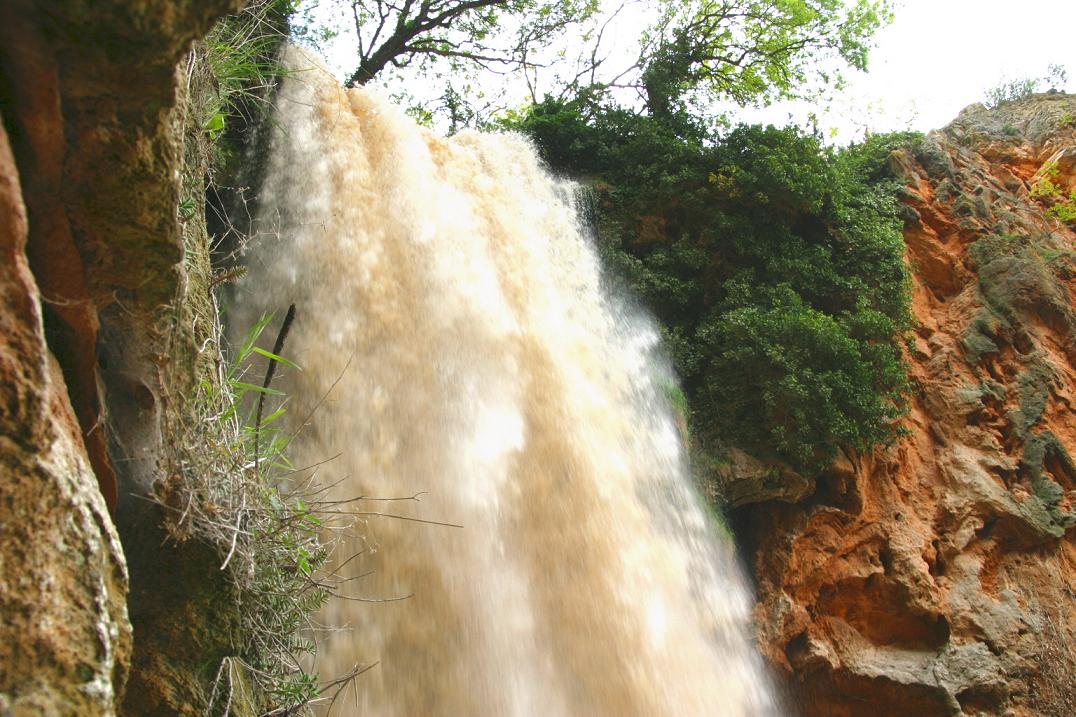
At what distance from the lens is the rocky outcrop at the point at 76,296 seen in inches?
56.9

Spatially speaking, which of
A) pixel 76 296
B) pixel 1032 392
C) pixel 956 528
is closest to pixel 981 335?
pixel 1032 392

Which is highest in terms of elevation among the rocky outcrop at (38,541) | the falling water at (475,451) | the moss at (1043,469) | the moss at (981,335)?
the moss at (981,335)

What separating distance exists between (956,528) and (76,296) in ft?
24.9

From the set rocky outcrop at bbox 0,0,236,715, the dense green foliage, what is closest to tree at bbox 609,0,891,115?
the dense green foliage

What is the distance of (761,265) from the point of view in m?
8.62

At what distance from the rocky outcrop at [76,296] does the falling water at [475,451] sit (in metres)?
1.64

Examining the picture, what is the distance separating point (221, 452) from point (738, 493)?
5.43 metres

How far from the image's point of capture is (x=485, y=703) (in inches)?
183

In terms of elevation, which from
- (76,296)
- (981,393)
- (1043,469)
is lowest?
(76,296)

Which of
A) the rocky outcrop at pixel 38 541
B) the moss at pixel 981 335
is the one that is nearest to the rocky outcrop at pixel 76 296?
the rocky outcrop at pixel 38 541

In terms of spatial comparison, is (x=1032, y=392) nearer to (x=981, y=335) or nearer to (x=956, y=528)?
(x=981, y=335)

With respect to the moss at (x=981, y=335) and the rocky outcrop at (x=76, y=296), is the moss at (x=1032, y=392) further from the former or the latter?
the rocky outcrop at (x=76, y=296)

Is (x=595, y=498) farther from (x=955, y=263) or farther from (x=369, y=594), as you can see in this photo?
(x=955, y=263)

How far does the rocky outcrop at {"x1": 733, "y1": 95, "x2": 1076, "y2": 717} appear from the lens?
626 cm
